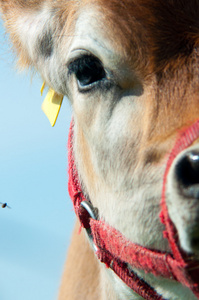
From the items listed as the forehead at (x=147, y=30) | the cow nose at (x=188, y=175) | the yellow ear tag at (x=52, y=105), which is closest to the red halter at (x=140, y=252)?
the cow nose at (x=188, y=175)

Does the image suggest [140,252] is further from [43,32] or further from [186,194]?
[43,32]

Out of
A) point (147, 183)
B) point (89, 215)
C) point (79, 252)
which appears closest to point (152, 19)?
point (147, 183)

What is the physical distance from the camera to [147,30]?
8.14 ft

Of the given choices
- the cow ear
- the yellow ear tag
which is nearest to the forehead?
the cow ear

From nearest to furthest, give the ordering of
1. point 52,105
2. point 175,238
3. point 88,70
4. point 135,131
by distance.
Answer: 1. point 175,238
2. point 135,131
3. point 88,70
4. point 52,105

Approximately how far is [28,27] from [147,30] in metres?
1.10

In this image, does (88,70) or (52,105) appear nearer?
(88,70)

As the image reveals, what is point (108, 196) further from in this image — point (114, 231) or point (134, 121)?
point (134, 121)

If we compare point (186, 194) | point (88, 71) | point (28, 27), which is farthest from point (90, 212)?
point (28, 27)

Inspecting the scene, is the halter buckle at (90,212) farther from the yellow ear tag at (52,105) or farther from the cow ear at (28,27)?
the cow ear at (28,27)

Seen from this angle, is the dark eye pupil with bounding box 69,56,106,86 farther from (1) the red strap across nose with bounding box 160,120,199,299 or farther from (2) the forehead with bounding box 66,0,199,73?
(1) the red strap across nose with bounding box 160,120,199,299

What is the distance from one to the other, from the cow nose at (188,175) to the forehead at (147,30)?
61 cm

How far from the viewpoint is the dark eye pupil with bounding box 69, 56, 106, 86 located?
104 inches

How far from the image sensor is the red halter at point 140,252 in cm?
216
